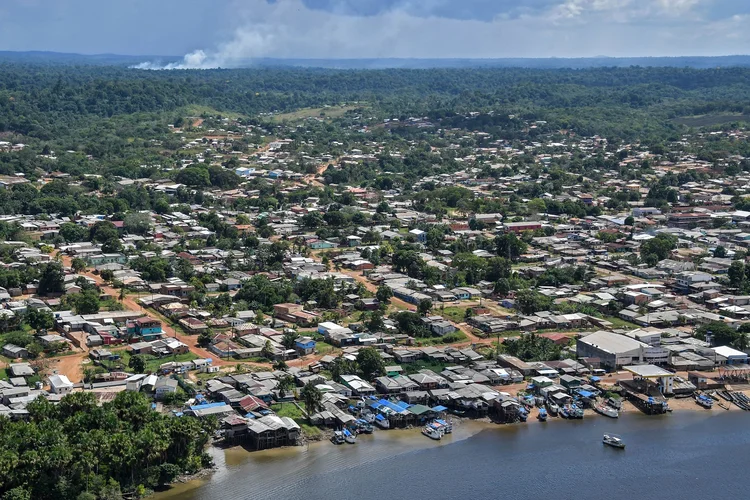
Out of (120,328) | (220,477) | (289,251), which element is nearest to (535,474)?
(220,477)

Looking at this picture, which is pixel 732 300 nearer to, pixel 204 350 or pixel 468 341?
pixel 468 341

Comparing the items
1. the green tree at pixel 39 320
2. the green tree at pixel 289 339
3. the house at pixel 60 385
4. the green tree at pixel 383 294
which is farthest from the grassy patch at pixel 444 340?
the green tree at pixel 39 320

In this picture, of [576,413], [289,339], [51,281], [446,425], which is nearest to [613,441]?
[576,413]

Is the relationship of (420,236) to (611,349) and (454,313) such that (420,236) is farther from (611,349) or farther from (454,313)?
(611,349)

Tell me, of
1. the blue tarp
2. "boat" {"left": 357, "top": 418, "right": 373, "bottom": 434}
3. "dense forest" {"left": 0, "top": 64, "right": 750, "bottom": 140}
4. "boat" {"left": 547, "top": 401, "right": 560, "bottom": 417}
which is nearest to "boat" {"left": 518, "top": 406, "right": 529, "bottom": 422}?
"boat" {"left": 547, "top": 401, "right": 560, "bottom": 417}

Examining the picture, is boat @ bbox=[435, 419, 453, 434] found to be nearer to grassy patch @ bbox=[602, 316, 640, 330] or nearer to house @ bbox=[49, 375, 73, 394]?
house @ bbox=[49, 375, 73, 394]
